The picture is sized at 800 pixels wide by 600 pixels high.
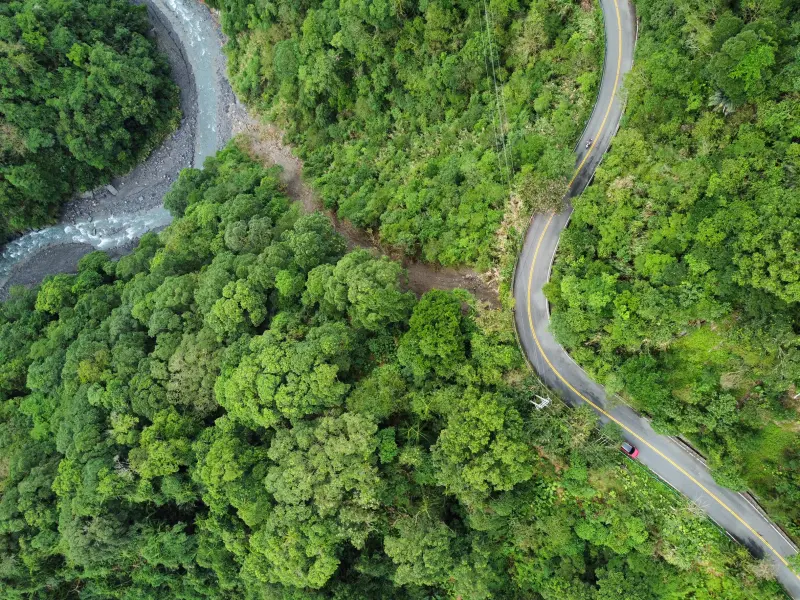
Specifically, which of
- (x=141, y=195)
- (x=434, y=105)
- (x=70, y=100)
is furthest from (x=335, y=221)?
(x=70, y=100)

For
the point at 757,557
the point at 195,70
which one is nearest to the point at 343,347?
the point at 757,557

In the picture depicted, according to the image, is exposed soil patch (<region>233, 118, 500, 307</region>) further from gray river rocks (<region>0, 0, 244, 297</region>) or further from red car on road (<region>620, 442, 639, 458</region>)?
red car on road (<region>620, 442, 639, 458</region>)

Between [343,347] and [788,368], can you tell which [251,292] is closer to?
[343,347]

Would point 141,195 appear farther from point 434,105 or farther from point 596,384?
point 596,384

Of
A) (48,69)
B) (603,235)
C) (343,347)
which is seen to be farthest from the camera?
(48,69)

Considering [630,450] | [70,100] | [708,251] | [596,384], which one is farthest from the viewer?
[70,100]

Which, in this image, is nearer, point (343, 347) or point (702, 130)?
point (702, 130)
